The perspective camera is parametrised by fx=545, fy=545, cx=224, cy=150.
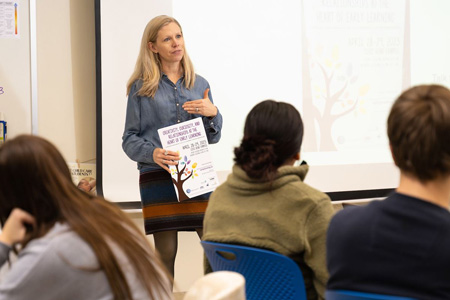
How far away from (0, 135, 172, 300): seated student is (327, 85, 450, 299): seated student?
0.48m

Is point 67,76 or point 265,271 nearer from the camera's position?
point 265,271

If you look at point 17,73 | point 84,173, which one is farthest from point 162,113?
point 17,73

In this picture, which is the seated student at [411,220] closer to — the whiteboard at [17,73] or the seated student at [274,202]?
the seated student at [274,202]

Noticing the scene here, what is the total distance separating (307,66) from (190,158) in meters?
1.45

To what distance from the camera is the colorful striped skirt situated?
2.68m

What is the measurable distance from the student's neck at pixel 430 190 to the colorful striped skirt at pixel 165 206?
1.62 m

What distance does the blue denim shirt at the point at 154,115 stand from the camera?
2.65 metres

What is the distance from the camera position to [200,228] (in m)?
2.73

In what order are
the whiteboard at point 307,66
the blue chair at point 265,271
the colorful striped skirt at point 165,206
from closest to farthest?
the blue chair at point 265,271, the colorful striped skirt at point 165,206, the whiteboard at point 307,66

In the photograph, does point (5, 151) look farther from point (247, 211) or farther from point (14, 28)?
point (14, 28)

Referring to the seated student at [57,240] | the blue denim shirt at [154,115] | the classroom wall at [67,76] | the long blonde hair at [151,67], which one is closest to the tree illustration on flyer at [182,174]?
the blue denim shirt at [154,115]

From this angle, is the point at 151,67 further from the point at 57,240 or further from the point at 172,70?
the point at 57,240

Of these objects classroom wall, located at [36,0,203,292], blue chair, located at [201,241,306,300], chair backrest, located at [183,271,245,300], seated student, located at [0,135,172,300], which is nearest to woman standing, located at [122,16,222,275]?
classroom wall, located at [36,0,203,292]

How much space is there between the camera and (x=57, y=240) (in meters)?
1.15
